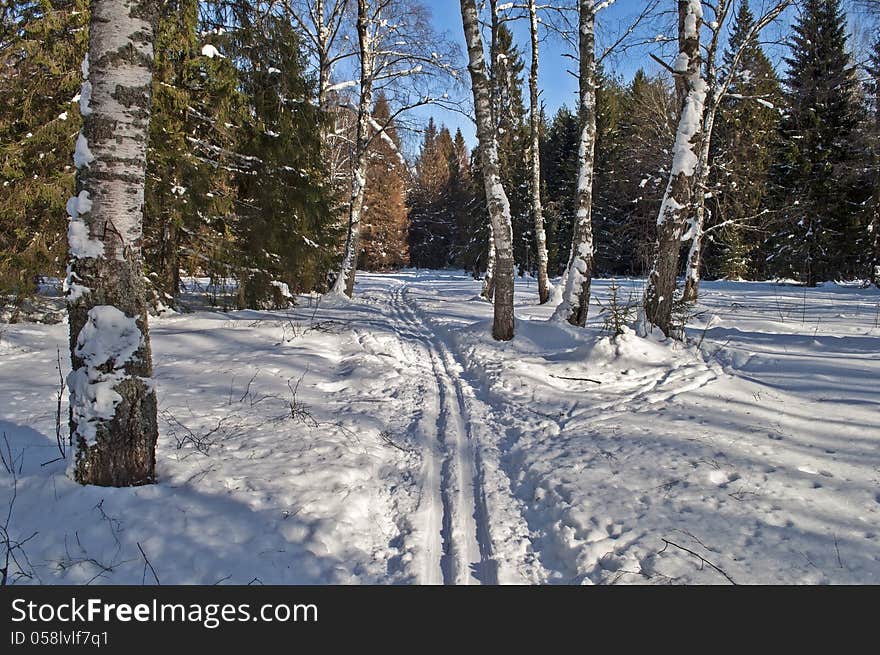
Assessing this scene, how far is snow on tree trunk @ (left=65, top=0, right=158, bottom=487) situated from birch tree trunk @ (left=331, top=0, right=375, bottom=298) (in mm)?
11979

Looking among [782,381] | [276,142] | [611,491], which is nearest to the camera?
[611,491]

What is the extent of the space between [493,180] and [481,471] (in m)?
6.05

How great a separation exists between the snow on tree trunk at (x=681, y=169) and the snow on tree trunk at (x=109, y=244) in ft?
22.9

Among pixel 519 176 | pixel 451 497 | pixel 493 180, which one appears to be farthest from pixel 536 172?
pixel 519 176

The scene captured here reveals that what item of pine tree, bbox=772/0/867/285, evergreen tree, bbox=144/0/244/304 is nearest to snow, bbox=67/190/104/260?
evergreen tree, bbox=144/0/244/304

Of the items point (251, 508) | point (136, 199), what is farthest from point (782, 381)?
point (136, 199)

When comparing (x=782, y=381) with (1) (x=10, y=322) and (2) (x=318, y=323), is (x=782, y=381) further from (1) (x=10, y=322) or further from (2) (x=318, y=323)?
(1) (x=10, y=322)

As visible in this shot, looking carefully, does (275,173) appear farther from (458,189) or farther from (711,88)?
(458,189)

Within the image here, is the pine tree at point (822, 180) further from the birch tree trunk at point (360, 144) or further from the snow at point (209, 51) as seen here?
the snow at point (209, 51)

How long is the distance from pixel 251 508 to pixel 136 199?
2236 mm

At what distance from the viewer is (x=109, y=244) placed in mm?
2938

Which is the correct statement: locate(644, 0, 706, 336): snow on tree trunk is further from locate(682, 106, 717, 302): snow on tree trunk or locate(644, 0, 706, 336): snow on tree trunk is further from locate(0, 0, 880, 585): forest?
locate(682, 106, 717, 302): snow on tree trunk

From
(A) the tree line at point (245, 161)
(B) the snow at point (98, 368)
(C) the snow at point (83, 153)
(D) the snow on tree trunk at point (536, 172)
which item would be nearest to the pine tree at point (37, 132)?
(A) the tree line at point (245, 161)
